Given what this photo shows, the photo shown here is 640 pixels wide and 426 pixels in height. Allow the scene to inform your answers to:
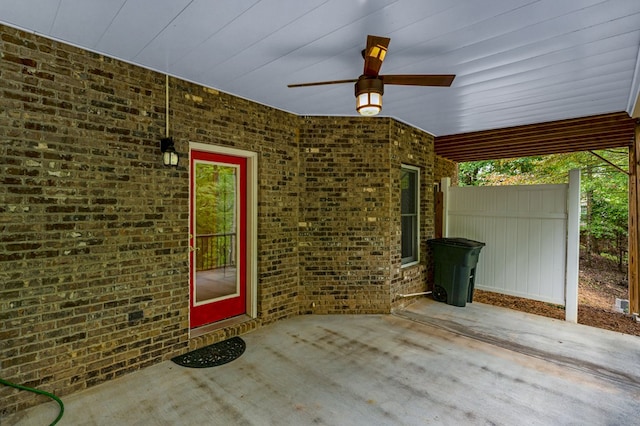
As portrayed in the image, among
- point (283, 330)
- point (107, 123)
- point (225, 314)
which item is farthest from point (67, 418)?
point (107, 123)

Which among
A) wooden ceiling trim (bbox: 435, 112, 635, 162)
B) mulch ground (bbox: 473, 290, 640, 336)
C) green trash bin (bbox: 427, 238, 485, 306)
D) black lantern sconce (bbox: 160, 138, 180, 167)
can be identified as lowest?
mulch ground (bbox: 473, 290, 640, 336)

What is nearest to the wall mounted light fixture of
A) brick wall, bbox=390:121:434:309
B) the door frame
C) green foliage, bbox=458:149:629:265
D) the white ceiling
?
the white ceiling

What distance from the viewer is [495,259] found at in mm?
5344

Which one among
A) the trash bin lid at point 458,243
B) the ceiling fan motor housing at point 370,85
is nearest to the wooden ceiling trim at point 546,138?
the trash bin lid at point 458,243

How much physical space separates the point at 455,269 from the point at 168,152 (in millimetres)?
4475

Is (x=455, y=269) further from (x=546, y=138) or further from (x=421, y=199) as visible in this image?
(x=546, y=138)

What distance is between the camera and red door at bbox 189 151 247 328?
3.58 metres

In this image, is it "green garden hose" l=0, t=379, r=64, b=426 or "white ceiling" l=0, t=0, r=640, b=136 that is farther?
"green garden hose" l=0, t=379, r=64, b=426

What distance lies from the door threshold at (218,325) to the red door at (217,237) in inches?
2.2

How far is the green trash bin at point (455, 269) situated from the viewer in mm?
4926

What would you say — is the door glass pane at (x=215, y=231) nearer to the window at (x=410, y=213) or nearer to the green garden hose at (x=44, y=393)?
the green garden hose at (x=44, y=393)

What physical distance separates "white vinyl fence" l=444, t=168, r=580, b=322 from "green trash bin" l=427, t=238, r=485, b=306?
Answer: 543mm

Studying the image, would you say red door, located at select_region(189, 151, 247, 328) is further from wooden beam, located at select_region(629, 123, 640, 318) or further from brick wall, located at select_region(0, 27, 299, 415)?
wooden beam, located at select_region(629, 123, 640, 318)

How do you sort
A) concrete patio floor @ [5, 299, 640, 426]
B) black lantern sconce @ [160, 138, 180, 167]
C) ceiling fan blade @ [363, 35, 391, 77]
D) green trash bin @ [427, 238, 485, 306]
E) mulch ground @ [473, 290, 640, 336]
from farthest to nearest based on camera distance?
green trash bin @ [427, 238, 485, 306] < mulch ground @ [473, 290, 640, 336] < black lantern sconce @ [160, 138, 180, 167] < concrete patio floor @ [5, 299, 640, 426] < ceiling fan blade @ [363, 35, 391, 77]
